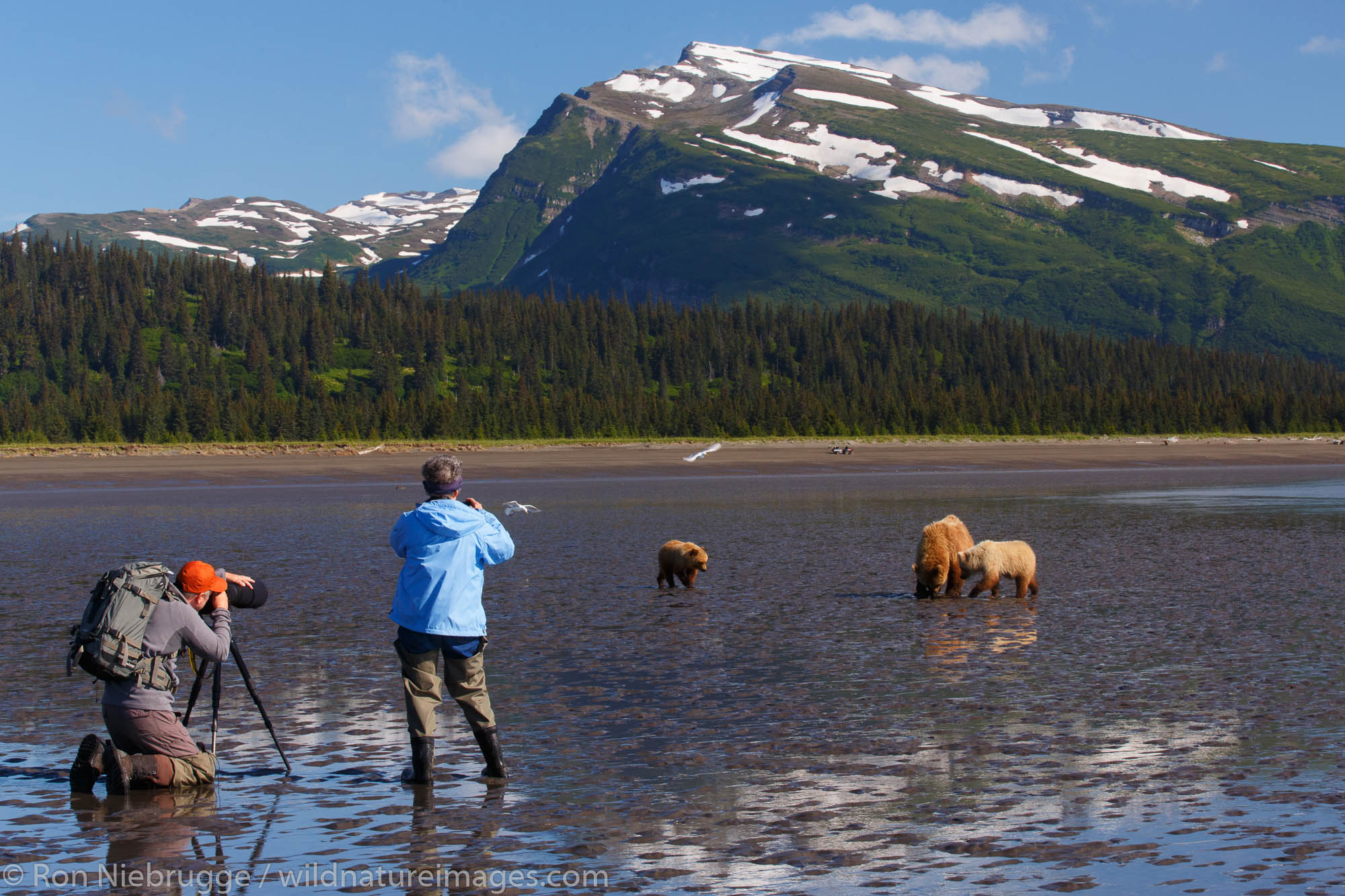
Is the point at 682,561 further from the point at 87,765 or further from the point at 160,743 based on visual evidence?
the point at 87,765

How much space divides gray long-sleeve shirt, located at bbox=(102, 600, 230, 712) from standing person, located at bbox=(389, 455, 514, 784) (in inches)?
67.1

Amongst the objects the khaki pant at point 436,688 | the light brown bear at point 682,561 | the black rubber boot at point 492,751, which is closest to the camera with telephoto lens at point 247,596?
the khaki pant at point 436,688

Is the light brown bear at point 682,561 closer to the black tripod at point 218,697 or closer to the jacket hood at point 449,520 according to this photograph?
the black tripod at point 218,697

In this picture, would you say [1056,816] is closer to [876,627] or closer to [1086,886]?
[1086,886]

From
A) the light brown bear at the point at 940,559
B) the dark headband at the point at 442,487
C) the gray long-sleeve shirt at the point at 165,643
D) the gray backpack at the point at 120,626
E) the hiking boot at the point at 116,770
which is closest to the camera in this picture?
the hiking boot at the point at 116,770

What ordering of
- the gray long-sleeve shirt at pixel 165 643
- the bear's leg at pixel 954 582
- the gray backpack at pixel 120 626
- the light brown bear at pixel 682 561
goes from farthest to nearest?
the light brown bear at pixel 682 561 → the bear's leg at pixel 954 582 → the gray long-sleeve shirt at pixel 165 643 → the gray backpack at pixel 120 626

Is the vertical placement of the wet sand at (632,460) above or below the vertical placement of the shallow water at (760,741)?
above

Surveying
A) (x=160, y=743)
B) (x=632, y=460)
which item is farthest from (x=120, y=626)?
(x=632, y=460)

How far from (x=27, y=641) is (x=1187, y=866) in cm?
1685

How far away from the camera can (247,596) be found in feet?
37.0

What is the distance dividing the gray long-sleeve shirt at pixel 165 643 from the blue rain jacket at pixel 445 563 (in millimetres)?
1700

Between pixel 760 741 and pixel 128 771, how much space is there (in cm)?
591

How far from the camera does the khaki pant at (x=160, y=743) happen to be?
10711 mm

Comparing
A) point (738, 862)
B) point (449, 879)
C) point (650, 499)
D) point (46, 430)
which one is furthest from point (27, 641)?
point (46, 430)
